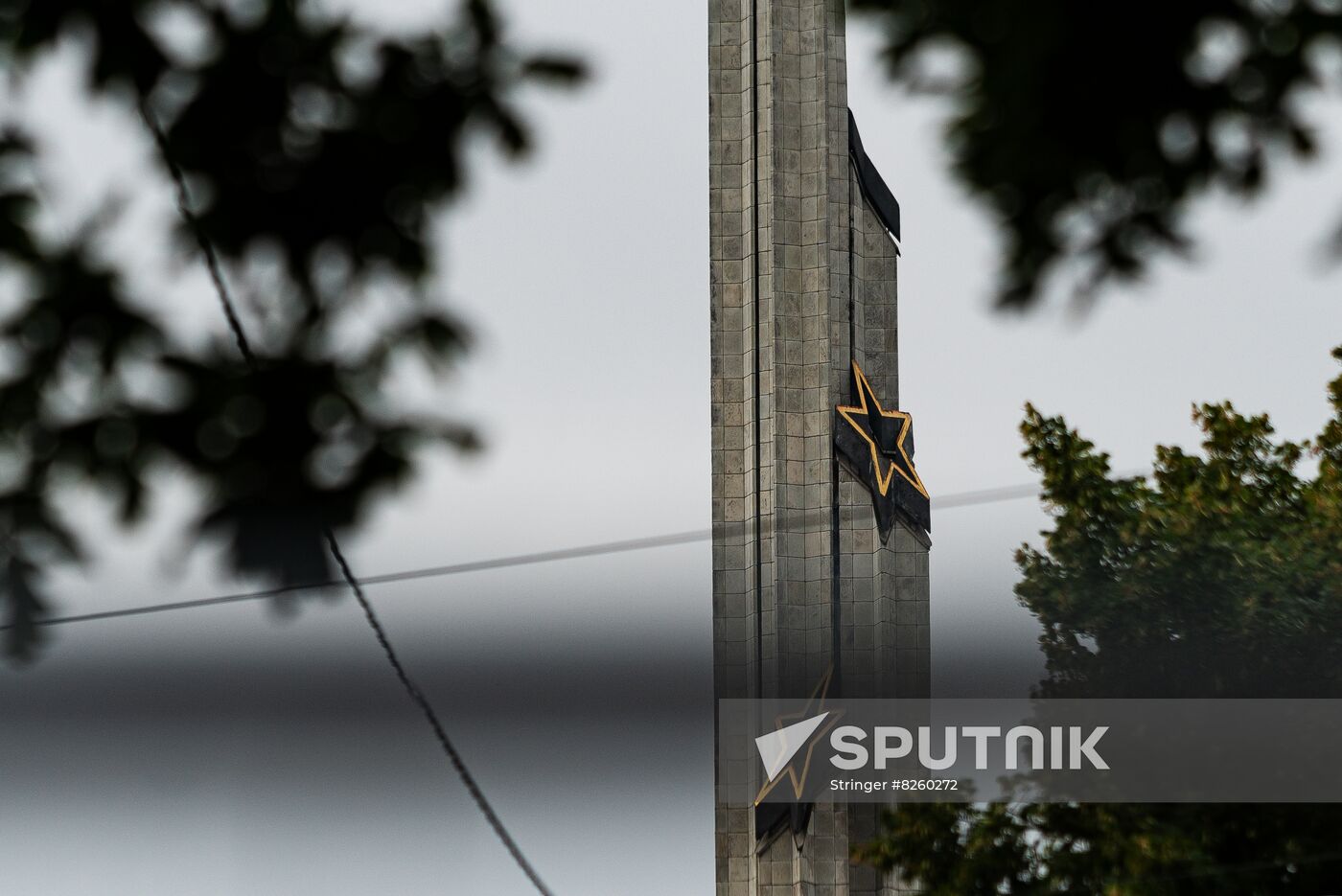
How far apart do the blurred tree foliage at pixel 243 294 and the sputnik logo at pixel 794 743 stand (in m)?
11.5

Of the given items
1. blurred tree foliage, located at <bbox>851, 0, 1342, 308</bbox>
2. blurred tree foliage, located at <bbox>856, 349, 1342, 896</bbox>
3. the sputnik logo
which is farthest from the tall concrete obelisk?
blurred tree foliage, located at <bbox>851, 0, 1342, 308</bbox>

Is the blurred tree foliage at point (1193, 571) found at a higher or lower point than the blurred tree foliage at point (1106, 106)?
higher

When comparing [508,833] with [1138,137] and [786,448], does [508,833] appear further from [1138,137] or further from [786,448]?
[1138,137]

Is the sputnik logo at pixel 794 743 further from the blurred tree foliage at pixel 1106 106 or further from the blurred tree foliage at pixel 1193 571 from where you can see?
the blurred tree foliage at pixel 1106 106

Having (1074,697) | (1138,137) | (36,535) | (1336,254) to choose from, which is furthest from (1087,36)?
(1074,697)

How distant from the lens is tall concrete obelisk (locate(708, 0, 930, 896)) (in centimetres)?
1487

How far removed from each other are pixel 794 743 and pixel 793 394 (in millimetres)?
3368

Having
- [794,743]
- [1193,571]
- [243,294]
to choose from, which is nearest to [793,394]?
[794,743]

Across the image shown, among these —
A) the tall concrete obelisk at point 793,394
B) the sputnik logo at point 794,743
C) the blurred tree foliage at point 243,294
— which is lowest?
the blurred tree foliage at point 243,294

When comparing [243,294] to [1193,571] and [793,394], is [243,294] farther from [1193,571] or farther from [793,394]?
[793,394]

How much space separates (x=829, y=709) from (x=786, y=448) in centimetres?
255

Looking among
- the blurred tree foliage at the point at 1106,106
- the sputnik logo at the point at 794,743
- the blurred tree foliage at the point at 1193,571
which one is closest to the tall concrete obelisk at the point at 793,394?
the sputnik logo at the point at 794,743

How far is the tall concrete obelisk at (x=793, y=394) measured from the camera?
14.9 meters

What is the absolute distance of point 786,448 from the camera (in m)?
15.2
